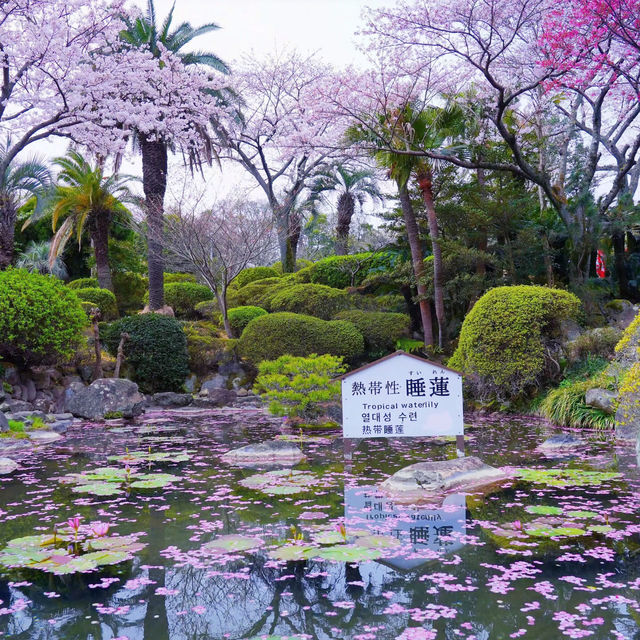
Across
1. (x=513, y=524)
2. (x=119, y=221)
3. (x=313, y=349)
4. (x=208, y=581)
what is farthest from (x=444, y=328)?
(x=119, y=221)

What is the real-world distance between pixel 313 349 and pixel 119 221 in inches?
486

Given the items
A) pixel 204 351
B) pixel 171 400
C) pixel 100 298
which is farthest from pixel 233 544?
pixel 100 298

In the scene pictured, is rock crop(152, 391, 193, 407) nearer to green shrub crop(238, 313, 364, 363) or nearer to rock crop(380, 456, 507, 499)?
green shrub crop(238, 313, 364, 363)

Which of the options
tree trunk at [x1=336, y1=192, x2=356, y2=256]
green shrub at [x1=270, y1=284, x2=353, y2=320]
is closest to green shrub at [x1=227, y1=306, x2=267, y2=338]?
green shrub at [x1=270, y1=284, x2=353, y2=320]

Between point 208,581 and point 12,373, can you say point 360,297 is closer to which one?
point 12,373

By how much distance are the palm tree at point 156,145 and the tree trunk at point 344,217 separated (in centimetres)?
990

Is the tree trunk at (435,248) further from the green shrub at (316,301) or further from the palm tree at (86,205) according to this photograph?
the palm tree at (86,205)

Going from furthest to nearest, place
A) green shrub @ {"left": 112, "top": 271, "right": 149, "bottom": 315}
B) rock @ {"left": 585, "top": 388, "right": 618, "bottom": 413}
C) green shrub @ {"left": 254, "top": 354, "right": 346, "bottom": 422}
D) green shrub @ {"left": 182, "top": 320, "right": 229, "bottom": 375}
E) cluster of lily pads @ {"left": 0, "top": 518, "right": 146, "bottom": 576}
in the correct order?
1. green shrub @ {"left": 112, "top": 271, "right": 149, "bottom": 315}
2. green shrub @ {"left": 182, "top": 320, "right": 229, "bottom": 375}
3. green shrub @ {"left": 254, "top": 354, "right": 346, "bottom": 422}
4. rock @ {"left": 585, "top": 388, "right": 618, "bottom": 413}
5. cluster of lily pads @ {"left": 0, "top": 518, "right": 146, "bottom": 576}

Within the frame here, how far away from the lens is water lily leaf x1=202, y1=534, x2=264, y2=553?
4.49m

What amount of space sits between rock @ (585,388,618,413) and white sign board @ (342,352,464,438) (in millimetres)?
3526

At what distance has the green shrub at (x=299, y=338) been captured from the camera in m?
16.5

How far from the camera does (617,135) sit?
1642 centimetres

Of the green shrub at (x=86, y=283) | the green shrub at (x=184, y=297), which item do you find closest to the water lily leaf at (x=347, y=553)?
the green shrub at (x=184, y=297)

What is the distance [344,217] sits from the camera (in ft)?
93.2
